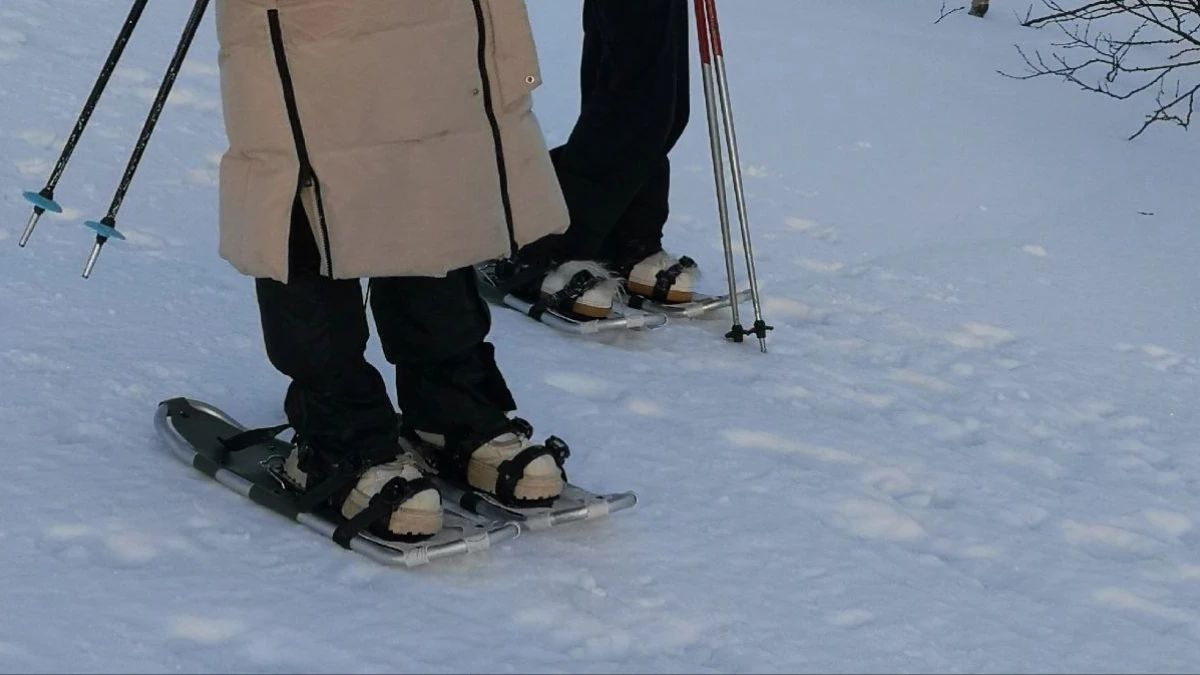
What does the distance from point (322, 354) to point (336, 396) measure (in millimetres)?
91

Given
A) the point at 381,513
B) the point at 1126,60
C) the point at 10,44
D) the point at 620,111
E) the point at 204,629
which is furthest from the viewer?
the point at 1126,60

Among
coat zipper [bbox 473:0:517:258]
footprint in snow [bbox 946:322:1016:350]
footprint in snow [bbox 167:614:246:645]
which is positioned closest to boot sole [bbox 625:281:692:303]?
footprint in snow [bbox 946:322:1016:350]

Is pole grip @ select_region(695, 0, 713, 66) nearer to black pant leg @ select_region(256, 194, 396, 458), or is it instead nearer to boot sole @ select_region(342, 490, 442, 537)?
black pant leg @ select_region(256, 194, 396, 458)

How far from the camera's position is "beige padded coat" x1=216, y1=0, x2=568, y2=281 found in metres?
2.27

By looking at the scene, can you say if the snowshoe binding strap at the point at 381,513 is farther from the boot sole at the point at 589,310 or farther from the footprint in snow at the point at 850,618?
the boot sole at the point at 589,310

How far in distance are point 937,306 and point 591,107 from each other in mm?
1192

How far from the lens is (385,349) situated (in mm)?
2615

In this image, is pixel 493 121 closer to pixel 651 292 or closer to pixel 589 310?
pixel 589 310

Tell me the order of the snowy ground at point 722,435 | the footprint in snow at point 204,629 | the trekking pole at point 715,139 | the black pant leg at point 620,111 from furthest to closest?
the trekking pole at point 715,139 < the black pant leg at point 620,111 < the snowy ground at point 722,435 < the footprint in snow at point 204,629

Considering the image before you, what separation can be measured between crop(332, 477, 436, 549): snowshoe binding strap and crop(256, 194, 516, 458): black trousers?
0.09 m

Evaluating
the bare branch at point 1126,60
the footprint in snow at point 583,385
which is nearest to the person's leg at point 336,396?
the footprint in snow at point 583,385

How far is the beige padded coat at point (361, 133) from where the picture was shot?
2268mm

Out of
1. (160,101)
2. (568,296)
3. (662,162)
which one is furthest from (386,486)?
(662,162)

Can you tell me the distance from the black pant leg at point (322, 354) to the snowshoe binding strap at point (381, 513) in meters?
0.09
